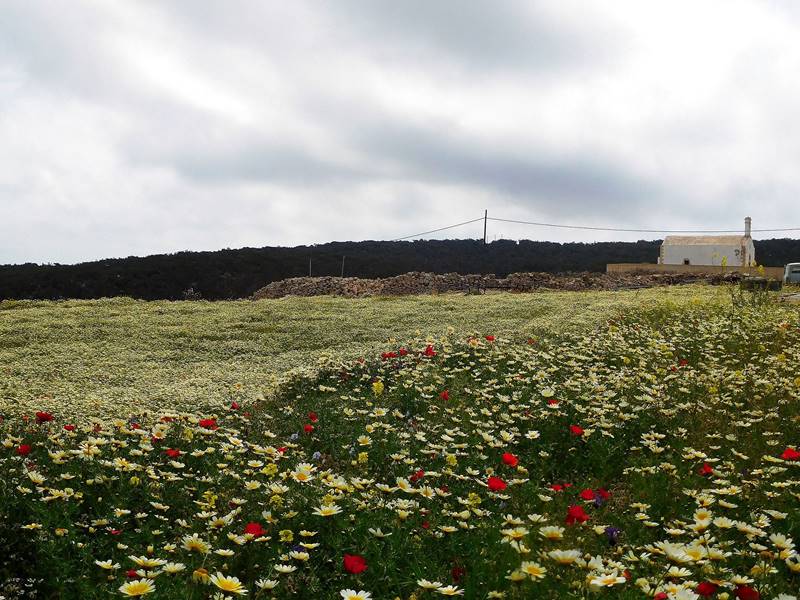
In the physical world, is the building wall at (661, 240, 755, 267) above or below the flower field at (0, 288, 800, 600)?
above

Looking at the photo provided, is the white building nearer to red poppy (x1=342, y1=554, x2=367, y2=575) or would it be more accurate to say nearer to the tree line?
the tree line

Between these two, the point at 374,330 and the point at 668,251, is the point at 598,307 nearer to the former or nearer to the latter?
the point at 374,330

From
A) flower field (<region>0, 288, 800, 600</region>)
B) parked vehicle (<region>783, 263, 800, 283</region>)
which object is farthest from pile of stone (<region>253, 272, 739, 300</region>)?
flower field (<region>0, 288, 800, 600</region>)

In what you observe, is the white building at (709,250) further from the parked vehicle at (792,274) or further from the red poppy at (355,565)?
the red poppy at (355,565)

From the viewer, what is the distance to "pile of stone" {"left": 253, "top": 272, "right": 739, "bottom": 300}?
3481cm

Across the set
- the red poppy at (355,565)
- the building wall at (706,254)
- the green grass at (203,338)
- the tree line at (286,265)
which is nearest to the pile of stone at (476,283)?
the green grass at (203,338)

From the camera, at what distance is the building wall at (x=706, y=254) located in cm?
5262

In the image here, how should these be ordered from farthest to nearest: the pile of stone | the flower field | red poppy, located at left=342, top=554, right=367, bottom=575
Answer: the pile of stone → the flower field → red poppy, located at left=342, top=554, right=367, bottom=575

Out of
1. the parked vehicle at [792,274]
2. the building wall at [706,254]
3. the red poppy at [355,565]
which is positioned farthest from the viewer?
the building wall at [706,254]

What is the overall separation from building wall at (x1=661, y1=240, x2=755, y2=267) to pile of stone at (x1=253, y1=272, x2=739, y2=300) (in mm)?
17444

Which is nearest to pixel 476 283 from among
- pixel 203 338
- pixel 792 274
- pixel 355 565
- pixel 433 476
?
pixel 792 274

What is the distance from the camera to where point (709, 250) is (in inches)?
2120

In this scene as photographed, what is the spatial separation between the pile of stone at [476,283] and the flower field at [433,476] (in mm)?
20417

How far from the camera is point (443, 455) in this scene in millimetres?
6770
